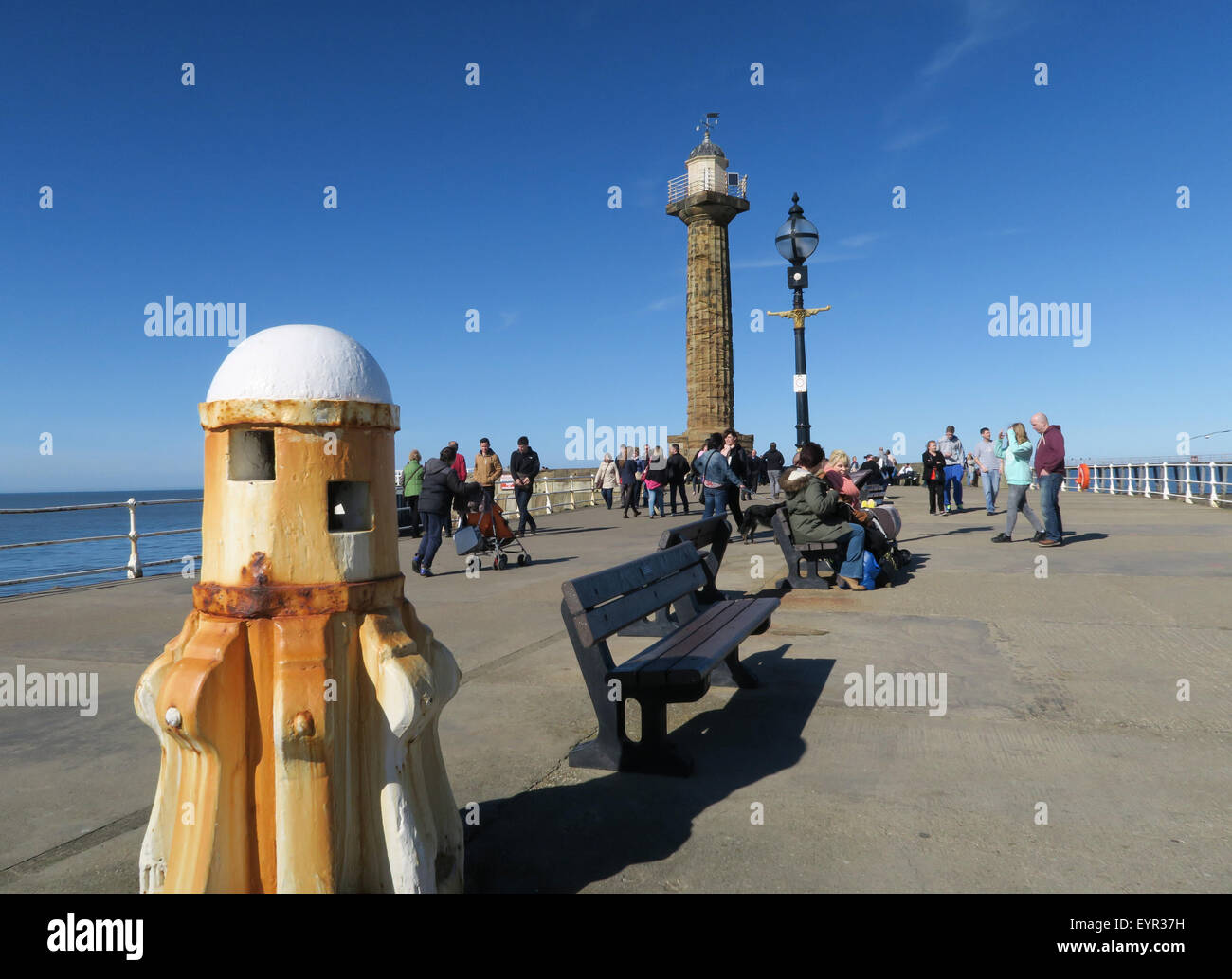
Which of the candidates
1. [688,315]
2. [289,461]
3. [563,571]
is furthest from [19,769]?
[688,315]

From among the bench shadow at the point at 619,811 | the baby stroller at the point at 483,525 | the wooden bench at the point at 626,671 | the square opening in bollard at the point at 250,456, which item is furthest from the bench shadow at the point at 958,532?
the square opening in bollard at the point at 250,456

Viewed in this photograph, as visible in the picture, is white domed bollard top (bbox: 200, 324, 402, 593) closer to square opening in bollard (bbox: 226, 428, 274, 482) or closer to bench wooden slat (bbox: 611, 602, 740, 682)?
square opening in bollard (bbox: 226, 428, 274, 482)

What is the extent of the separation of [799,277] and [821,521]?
395cm

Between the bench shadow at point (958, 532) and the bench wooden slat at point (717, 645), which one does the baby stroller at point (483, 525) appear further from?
the bench wooden slat at point (717, 645)

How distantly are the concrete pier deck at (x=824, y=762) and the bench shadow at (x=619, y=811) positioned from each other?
12mm

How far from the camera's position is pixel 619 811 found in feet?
11.2

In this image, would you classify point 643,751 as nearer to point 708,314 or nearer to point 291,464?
point 291,464

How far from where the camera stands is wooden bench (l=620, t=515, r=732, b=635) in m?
5.70

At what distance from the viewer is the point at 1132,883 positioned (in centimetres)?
277

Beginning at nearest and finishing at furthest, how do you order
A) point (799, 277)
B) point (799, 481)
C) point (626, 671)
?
1. point (626, 671)
2. point (799, 481)
3. point (799, 277)

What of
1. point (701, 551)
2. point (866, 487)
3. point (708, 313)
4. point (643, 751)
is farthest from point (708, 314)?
point (643, 751)

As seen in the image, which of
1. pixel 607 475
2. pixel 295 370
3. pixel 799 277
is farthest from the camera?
pixel 607 475

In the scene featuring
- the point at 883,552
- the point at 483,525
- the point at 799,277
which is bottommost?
the point at 883,552
